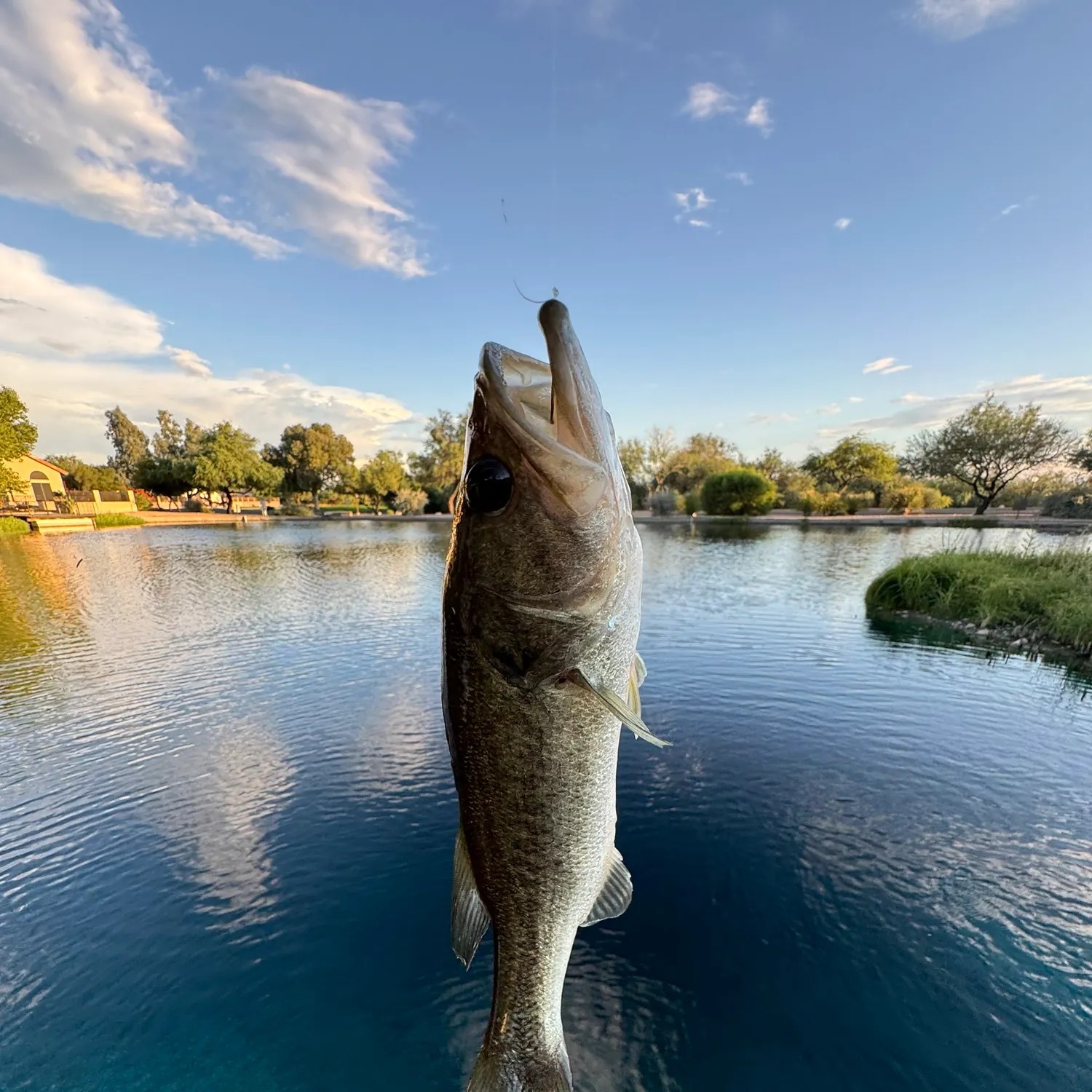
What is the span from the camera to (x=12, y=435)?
38969 mm

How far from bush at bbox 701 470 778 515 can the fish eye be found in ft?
167

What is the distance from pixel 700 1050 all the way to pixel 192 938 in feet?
14.3

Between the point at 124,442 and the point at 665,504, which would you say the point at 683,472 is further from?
the point at 124,442

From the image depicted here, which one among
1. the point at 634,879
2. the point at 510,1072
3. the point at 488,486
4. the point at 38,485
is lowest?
the point at 634,879

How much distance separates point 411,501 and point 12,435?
34.5 m

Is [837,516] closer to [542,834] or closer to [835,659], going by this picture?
[835,659]

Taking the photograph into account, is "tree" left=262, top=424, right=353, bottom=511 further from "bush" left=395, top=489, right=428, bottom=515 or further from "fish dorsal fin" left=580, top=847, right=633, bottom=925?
"fish dorsal fin" left=580, top=847, right=633, bottom=925

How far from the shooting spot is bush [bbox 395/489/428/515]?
212ft

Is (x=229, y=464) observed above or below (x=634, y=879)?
above

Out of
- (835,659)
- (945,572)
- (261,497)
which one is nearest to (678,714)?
(835,659)

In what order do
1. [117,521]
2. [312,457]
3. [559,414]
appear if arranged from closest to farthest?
[559,414], [117,521], [312,457]

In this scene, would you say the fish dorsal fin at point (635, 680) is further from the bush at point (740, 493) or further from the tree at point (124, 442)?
the tree at point (124, 442)

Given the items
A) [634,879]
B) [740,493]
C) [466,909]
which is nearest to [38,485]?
[740,493]

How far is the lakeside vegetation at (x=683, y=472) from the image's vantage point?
1882 inches
